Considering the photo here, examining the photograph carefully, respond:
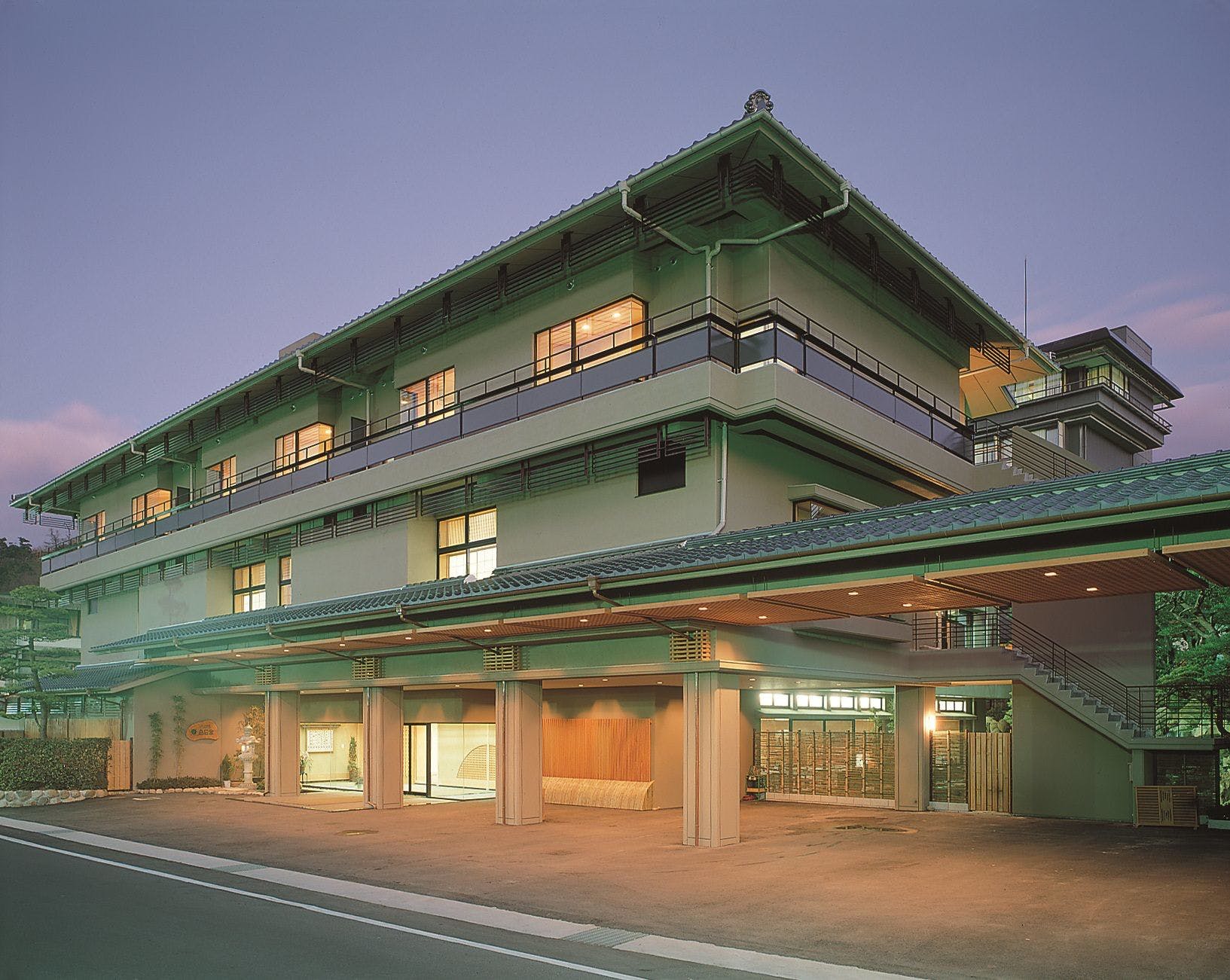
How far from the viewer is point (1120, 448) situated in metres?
43.7

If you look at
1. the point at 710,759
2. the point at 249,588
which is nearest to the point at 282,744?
the point at 249,588

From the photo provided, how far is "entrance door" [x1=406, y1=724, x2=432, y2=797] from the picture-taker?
30.0 metres

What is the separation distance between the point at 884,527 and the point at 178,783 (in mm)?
25552

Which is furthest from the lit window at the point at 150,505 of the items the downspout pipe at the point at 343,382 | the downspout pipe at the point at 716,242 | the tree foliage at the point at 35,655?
the downspout pipe at the point at 716,242

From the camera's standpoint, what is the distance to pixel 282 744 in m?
29.7

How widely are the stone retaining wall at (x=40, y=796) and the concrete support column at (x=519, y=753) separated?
1418 centimetres

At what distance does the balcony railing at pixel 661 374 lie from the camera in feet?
67.1

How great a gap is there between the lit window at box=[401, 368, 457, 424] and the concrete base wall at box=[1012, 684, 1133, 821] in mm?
15848

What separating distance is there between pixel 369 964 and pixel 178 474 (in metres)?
34.0

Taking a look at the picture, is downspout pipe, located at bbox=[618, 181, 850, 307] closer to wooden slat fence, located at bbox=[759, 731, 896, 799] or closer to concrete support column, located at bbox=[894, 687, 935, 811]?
concrete support column, located at bbox=[894, 687, 935, 811]

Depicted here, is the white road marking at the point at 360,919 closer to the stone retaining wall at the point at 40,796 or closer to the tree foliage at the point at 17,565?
the stone retaining wall at the point at 40,796

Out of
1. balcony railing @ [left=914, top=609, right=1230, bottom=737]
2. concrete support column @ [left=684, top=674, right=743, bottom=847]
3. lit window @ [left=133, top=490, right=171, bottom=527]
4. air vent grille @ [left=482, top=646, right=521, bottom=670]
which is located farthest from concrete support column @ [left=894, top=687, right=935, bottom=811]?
lit window @ [left=133, top=490, right=171, bottom=527]

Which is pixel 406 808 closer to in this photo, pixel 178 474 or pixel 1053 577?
pixel 1053 577

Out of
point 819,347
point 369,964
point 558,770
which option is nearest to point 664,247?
point 819,347
